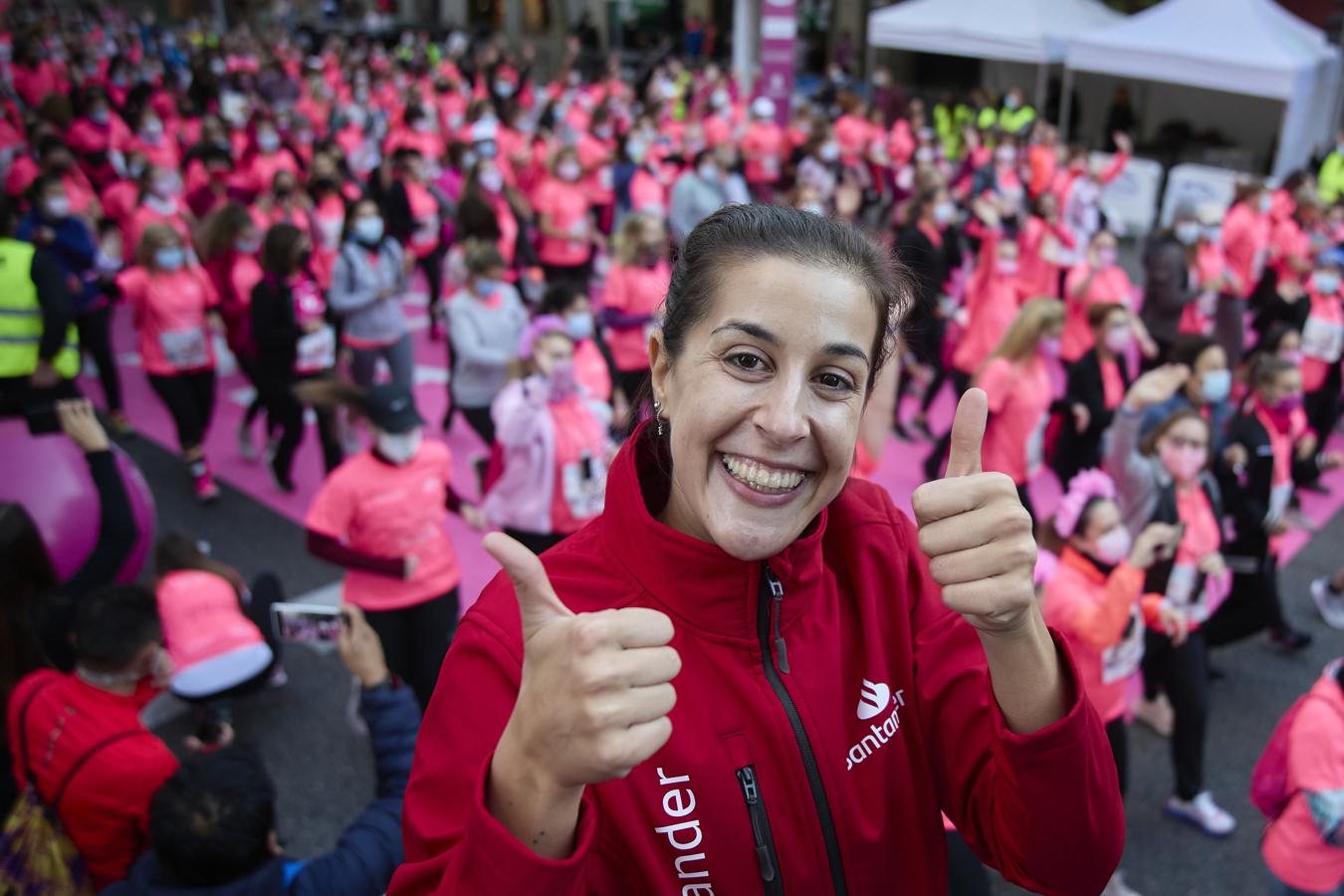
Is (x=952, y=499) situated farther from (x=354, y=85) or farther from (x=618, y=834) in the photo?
(x=354, y=85)

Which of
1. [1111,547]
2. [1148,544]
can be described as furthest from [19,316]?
[1148,544]

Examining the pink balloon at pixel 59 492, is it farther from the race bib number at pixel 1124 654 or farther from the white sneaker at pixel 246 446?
the race bib number at pixel 1124 654

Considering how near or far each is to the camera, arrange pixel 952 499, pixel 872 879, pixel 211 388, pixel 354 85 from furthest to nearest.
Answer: pixel 354 85, pixel 211 388, pixel 872 879, pixel 952 499

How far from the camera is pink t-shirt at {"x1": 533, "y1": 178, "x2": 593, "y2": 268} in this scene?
8875mm

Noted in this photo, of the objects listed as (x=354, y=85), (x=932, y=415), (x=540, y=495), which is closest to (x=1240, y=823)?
(x=540, y=495)

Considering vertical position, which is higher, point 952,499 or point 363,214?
point 952,499

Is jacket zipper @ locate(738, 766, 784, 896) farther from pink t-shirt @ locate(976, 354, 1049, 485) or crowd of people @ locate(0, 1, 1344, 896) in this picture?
pink t-shirt @ locate(976, 354, 1049, 485)

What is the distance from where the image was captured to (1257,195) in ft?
29.0

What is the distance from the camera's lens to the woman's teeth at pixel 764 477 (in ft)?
4.51

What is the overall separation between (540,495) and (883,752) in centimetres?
303

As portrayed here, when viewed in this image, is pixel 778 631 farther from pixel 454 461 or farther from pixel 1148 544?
pixel 454 461

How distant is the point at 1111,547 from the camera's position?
3.64 meters

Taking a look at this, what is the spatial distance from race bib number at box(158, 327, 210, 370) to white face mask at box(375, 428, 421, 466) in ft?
9.39

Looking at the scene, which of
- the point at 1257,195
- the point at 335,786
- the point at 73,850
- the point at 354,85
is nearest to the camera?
the point at 73,850
